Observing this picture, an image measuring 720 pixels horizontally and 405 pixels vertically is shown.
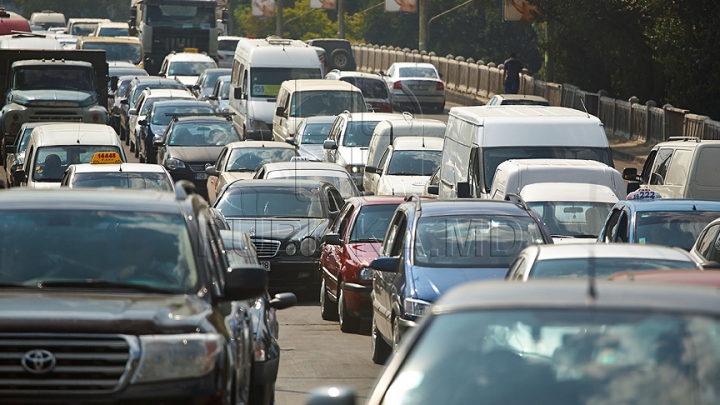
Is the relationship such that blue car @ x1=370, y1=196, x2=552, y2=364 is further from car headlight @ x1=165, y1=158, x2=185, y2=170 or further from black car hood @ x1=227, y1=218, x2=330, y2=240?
car headlight @ x1=165, y1=158, x2=185, y2=170

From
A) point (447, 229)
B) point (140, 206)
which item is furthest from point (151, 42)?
point (140, 206)

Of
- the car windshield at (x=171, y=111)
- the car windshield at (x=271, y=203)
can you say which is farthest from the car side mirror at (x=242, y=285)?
the car windshield at (x=171, y=111)

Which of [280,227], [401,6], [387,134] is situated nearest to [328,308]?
[280,227]

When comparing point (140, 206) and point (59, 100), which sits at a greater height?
point (140, 206)

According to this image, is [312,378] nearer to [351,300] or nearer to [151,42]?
[351,300]

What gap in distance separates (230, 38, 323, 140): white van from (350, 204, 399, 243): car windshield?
19.1m

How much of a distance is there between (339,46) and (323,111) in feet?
102

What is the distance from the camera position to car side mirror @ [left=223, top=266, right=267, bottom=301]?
680cm

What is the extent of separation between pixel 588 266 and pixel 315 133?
20.6m

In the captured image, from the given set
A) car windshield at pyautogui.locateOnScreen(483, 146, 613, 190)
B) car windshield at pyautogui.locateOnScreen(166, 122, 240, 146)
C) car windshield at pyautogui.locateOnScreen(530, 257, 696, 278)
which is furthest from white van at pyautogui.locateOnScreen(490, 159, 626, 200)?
car windshield at pyautogui.locateOnScreen(166, 122, 240, 146)

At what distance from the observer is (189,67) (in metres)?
51.1

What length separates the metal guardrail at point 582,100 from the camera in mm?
34875

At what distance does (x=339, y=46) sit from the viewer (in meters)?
62.5

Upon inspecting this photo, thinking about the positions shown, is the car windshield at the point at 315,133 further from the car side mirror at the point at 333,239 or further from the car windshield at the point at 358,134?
the car side mirror at the point at 333,239
